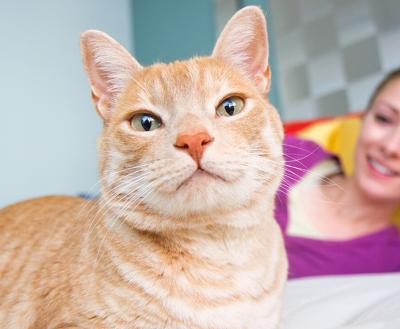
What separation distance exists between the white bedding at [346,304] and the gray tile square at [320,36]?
193 cm

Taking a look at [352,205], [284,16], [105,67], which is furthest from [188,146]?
[284,16]

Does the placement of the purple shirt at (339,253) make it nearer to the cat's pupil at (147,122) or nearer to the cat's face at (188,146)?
the cat's face at (188,146)

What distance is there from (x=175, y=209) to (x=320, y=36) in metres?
2.53

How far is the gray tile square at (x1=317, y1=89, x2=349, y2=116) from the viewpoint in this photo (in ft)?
9.84

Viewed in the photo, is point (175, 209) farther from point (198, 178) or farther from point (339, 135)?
point (339, 135)

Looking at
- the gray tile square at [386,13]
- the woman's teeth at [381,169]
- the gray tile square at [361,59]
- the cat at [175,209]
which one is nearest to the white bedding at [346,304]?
the cat at [175,209]

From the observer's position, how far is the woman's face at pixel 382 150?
1.97 metres

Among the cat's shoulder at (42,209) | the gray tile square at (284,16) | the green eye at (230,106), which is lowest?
the cat's shoulder at (42,209)

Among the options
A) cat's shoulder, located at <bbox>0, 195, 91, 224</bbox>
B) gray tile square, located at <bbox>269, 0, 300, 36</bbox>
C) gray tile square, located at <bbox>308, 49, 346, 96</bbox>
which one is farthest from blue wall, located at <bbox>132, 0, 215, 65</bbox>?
cat's shoulder, located at <bbox>0, 195, 91, 224</bbox>

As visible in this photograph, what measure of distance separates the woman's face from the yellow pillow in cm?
48

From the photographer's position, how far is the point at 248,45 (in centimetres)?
118

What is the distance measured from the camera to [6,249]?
1366 millimetres

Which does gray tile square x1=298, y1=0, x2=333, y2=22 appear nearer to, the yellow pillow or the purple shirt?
the yellow pillow

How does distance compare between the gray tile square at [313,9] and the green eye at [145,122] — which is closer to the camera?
the green eye at [145,122]
